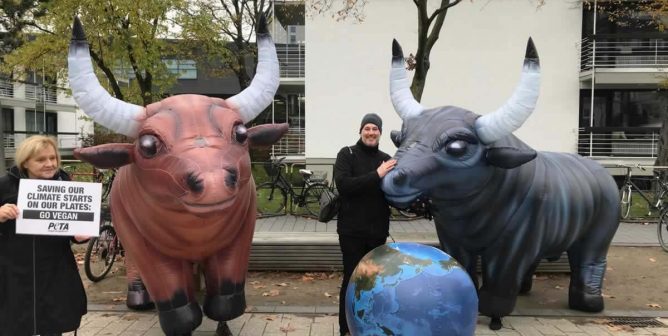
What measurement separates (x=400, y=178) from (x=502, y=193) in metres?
1.10

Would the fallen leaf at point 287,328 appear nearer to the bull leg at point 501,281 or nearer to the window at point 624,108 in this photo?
the bull leg at point 501,281

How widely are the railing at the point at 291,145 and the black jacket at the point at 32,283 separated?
16403mm

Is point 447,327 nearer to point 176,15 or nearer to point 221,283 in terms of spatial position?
point 221,283

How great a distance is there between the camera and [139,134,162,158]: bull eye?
10.5 feet

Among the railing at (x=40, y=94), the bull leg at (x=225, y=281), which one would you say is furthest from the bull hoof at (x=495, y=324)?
the railing at (x=40, y=94)

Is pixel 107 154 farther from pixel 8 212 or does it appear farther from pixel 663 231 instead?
pixel 663 231

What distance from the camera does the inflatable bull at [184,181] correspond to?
3.08m

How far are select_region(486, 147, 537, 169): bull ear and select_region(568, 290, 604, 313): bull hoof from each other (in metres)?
2.05

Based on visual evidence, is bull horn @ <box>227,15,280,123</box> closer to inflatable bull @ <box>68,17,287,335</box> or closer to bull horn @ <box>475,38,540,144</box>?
inflatable bull @ <box>68,17,287,335</box>

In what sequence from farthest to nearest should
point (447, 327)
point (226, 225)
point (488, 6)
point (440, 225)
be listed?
point (488, 6) → point (440, 225) → point (226, 225) → point (447, 327)

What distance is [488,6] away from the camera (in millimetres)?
16156

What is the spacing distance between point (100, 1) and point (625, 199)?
39.9 ft

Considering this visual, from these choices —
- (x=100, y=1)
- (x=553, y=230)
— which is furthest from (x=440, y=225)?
(x=100, y=1)

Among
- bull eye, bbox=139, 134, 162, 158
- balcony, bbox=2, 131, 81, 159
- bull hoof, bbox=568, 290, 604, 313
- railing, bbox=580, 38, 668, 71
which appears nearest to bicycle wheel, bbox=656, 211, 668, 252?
bull hoof, bbox=568, 290, 604, 313
